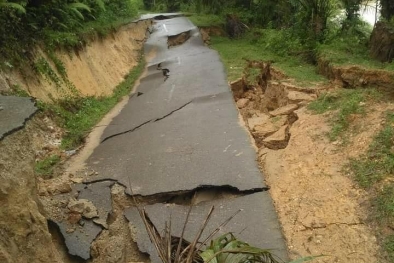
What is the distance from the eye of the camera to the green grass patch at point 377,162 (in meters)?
4.41

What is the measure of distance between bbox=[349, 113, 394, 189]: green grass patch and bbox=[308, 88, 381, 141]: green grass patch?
649 mm

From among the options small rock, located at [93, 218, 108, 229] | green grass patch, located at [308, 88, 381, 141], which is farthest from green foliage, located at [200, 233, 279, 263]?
green grass patch, located at [308, 88, 381, 141]

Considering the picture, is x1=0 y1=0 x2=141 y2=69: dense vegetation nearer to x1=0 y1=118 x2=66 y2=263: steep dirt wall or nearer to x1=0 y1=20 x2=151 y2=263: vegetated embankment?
x1=0 y1=20 x2=151 y2=263: vegetated embankment

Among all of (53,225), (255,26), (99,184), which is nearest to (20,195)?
(53,225)

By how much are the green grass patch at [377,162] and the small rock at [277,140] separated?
4.44ft

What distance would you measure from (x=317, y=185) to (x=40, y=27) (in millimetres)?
7680

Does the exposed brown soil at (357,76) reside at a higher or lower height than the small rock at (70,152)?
higher

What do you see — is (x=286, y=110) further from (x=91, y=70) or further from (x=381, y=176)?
(x=91, y=70)

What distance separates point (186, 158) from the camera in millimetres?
5883

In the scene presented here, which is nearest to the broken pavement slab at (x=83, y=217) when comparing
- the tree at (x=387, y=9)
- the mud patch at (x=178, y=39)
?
the tree at (x=387, y=9)

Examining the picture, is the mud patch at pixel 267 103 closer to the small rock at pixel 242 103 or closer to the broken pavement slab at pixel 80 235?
the small rock at pixel 242 103

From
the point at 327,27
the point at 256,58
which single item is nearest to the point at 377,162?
the point at 256,58

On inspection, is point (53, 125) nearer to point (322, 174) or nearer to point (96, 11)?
point (322, 174)

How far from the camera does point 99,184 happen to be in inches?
210
